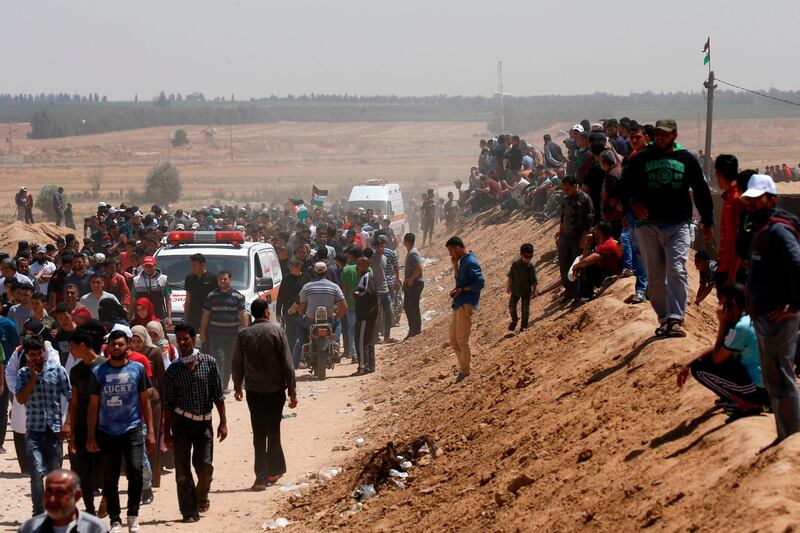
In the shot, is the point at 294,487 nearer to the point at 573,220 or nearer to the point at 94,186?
the point at 573,220

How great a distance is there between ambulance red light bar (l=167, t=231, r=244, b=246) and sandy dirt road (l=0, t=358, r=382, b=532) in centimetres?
233

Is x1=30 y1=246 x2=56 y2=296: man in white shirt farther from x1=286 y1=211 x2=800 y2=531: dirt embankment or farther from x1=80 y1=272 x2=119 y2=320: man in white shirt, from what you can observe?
x1=286 y1=211 x2=800 y2=531: dirt embankment

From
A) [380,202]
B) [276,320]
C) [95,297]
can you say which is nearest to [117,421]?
[95,297]

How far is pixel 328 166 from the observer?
119 metres

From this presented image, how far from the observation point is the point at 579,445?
9.17 metres

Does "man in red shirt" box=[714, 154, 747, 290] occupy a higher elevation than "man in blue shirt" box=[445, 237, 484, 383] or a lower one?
higher

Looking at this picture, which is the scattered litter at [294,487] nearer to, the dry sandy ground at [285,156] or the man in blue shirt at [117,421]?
the man in blue shirt at [117,421]

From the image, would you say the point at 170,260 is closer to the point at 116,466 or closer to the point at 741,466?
the point at 116,466

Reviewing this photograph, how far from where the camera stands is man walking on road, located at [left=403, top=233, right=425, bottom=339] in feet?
67.4

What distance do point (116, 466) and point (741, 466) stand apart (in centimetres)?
513

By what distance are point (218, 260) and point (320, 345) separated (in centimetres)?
200

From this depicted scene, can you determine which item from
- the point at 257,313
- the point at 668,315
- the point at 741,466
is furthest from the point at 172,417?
the point at 741,466

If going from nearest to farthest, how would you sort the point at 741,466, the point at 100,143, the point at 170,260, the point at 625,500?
the point at 741,466 < the point at 625,500 < the point at 170,260 < the point at 100,143

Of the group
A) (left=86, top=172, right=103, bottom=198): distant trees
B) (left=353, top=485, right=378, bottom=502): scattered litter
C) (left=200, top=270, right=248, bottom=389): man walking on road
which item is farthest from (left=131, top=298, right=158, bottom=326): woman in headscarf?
(left=86, top=172, right=103, bottom=198): distant trees
